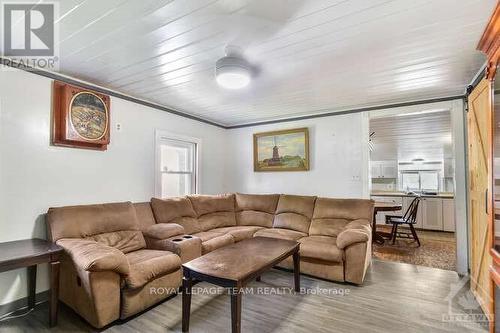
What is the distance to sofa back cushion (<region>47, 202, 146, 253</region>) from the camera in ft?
7.95

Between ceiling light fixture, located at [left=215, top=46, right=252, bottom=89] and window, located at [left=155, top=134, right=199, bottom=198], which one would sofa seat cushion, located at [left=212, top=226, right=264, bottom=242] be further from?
ceiling light fixture, located at [left=215, top=46, right=252, bottom=89]

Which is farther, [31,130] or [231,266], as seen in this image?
[31,130]

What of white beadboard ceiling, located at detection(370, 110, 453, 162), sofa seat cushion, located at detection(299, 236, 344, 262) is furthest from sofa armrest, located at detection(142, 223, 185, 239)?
white beadboard ceiling, located at detection(370, 110, 453, 162)

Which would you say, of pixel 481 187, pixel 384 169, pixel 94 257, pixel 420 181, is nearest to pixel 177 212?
pixel 94 257

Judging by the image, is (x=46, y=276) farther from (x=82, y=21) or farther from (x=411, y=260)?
(x=411, y=260)

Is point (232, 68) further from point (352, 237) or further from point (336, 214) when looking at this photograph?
point (336, 214)

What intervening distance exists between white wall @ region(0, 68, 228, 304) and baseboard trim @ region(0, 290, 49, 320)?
0.13 feet

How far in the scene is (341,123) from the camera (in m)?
4.06

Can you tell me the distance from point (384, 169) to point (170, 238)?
307 inches

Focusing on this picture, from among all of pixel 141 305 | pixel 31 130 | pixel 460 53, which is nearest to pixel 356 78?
pixel 460 53

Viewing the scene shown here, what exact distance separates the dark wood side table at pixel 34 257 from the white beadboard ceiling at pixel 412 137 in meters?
4.49

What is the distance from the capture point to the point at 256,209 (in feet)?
14.1

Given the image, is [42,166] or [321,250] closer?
[42,166]

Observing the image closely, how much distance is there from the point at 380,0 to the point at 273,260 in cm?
206
